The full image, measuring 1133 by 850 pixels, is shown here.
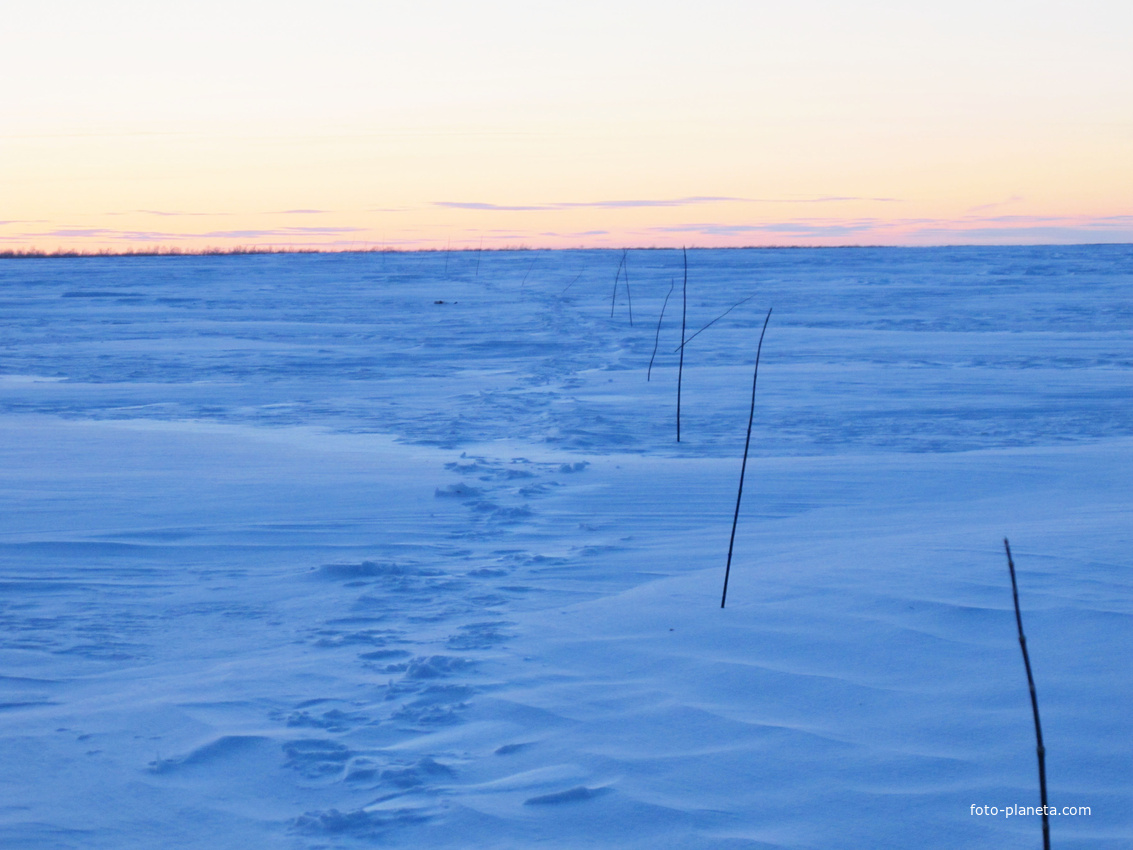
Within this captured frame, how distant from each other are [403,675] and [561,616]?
686 mm

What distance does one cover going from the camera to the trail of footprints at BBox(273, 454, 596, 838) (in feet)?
6.99

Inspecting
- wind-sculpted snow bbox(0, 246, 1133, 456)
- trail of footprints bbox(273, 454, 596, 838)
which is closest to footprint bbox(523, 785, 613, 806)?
trail of footprints bbox(273, 454, 596, 838)

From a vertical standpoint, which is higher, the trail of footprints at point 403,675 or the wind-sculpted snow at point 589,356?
the wind-sculpted snow at point 589,356

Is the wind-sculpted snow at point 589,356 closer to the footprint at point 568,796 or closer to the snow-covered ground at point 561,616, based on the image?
the snow-covered ground at point 561,616

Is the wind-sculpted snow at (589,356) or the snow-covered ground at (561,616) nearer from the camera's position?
the snow-covered ground at (561,616)

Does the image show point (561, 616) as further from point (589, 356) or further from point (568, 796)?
point (589, 356)

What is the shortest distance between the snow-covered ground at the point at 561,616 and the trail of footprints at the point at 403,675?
0.04 feet

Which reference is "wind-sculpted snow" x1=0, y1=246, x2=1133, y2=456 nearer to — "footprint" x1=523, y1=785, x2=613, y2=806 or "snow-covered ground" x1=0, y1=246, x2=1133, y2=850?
"snow-covered ground" x1=0, y1=246, x2=1133, y2=850

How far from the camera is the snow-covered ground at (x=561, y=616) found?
6.92 feet

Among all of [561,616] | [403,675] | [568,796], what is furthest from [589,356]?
[568,796]

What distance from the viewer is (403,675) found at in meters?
2.75

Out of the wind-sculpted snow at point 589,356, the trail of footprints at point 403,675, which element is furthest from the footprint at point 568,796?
the wind-sculpted snow at point 589,356

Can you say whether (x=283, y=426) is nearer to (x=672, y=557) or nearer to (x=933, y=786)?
A: (x=672, y=557)

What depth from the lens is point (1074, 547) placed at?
3605 millimetres
